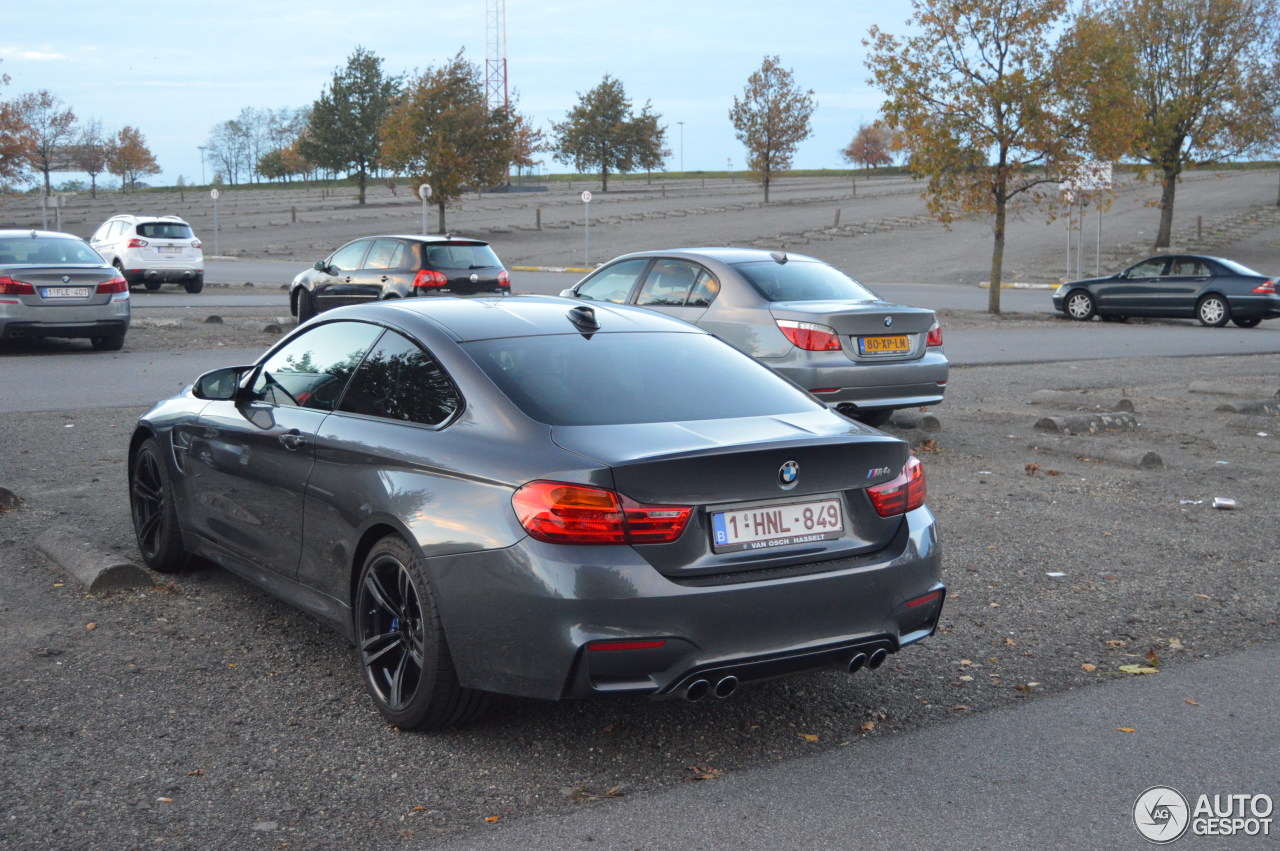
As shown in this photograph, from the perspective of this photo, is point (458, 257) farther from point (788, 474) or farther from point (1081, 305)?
point (788, 474)

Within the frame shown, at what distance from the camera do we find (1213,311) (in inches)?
1024

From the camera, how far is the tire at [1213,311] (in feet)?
84.6

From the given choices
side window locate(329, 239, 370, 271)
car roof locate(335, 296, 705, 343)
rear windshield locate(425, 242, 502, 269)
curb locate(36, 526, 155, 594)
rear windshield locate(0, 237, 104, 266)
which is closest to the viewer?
car roof locate(335, 296, 705, 343)

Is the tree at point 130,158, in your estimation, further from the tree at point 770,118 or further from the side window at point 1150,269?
the side window at point 1150,269

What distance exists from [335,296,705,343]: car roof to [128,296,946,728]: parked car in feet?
0.05

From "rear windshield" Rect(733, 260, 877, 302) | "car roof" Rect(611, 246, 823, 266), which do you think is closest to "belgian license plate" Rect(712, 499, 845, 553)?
"rear windshield" Rect(733, 260, 877, 302)

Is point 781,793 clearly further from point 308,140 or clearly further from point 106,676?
point 308,140

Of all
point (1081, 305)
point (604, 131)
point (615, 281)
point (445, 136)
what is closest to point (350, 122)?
point (604, 131)

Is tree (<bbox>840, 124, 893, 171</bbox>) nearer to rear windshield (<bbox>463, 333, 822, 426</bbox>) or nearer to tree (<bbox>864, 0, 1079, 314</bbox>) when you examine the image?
tree (<bbox>864, 0, 1079, 314</bbox>)

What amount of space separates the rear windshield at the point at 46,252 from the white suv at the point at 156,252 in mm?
13241

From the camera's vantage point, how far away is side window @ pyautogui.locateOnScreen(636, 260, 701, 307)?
1114 cm

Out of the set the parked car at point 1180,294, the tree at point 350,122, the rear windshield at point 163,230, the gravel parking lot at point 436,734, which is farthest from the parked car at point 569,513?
the tree at point 350,122

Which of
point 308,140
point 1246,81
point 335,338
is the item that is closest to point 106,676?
point 335,338

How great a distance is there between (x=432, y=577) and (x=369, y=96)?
84.3 metres
